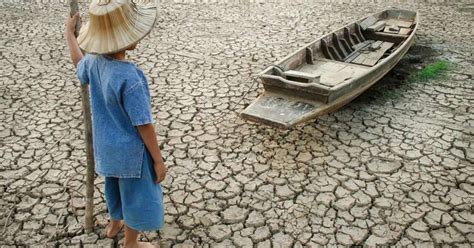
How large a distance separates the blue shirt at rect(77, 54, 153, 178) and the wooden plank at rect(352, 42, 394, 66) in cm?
461

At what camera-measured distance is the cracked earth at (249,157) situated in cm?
316

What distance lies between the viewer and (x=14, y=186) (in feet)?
11.8

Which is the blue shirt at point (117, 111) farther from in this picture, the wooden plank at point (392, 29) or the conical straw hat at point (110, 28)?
the wooden plank at point (392, 29)

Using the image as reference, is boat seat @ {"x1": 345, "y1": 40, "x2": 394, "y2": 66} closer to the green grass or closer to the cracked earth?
the cracked earth

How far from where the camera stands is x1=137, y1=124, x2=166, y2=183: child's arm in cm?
214

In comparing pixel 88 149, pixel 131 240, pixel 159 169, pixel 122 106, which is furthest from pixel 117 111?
pixel 131 240

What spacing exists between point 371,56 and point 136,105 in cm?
508

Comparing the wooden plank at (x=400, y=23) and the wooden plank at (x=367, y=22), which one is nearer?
the wooden plank at (x=367, y=22)

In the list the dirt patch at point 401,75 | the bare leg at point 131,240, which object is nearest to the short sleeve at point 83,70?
the bare leg at point 131,240

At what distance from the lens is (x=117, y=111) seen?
84.3 inches

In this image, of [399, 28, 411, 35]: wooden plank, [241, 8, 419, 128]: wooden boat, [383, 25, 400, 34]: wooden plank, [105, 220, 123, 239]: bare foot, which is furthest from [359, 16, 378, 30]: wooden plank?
[105, 220, 123, 239]: bare foot

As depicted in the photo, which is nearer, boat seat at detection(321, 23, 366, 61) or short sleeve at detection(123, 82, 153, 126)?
short sleeve at detection(123, 82, 153, 126)

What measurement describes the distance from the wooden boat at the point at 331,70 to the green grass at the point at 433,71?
1.58 ft

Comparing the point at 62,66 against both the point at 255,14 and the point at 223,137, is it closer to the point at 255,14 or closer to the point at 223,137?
the point at 223,137
